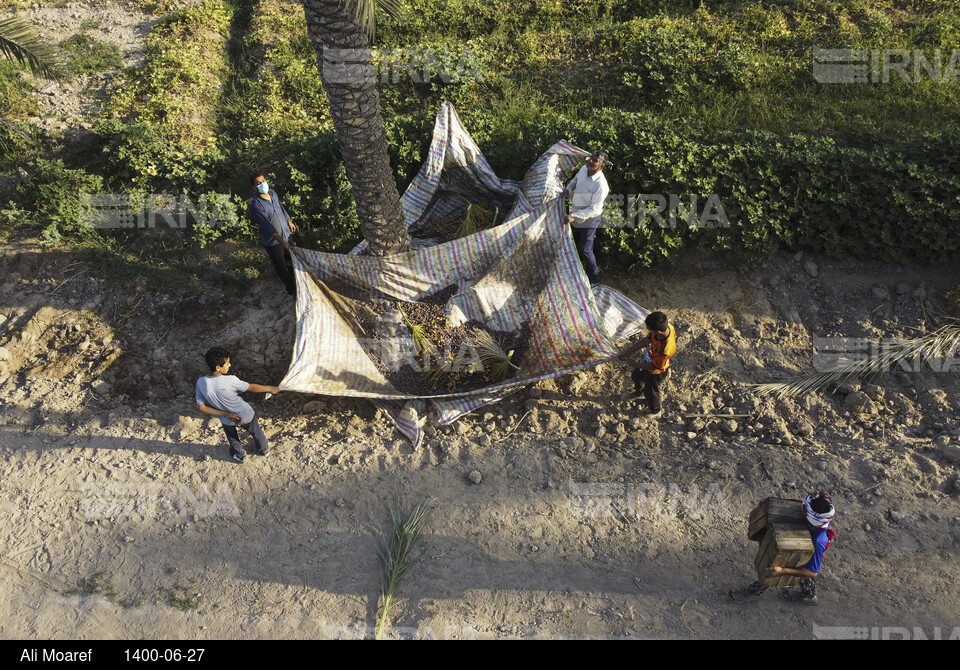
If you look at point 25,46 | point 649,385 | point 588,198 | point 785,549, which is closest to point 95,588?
Answer: point 649,385

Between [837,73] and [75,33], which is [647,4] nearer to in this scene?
[837,73]

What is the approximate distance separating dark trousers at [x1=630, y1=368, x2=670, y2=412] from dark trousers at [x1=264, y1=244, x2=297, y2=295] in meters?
3.77

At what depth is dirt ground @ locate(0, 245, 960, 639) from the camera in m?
4.76

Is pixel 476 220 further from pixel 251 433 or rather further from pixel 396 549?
pixel 396 549

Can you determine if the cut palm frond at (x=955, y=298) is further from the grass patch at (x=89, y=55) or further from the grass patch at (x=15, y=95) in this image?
the grass patch at (x=15, y=95)

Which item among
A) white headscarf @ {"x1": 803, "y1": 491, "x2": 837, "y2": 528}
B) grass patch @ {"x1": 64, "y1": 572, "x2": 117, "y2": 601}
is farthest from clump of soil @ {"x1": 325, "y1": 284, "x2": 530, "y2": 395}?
grass patch @ {"x1": 64, "y1": 572, "x2": 117, "y2": 601}

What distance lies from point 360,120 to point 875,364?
5.62 meters

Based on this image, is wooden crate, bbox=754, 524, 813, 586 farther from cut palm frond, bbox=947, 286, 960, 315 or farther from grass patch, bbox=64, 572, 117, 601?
grass patch, bbox=64, 572, 117, 601

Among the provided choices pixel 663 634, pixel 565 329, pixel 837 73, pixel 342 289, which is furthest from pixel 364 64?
pixel 837 73

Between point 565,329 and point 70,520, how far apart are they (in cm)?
480

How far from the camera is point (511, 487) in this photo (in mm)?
5504

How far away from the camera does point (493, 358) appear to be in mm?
6043

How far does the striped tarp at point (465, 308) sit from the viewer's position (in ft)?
19.1
